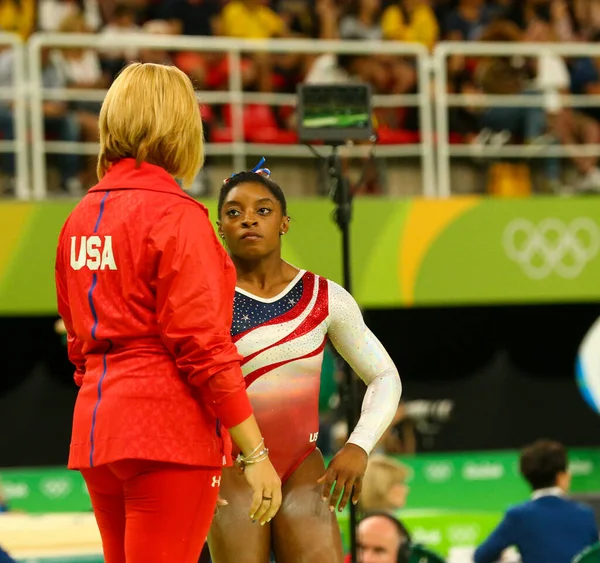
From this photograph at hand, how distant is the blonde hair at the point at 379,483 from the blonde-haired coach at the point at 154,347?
3.19 meters

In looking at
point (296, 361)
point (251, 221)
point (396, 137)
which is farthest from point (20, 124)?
point (296, 361)

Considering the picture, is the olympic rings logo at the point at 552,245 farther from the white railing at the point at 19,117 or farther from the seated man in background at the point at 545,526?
the seated man in background at the point at 545,526

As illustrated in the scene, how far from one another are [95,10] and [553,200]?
368cm

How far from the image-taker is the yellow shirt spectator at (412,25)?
10.1 metres

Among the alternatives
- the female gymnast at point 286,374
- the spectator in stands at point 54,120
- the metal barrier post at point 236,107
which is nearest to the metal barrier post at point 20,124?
the spectator in stands at point 54,120

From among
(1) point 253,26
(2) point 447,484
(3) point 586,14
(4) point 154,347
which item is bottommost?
(2) point 447,484

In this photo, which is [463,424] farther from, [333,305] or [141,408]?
[141,408]

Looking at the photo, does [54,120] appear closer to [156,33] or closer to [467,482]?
[156,33]

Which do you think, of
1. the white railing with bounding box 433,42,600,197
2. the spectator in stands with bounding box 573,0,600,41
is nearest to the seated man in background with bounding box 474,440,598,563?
the white railing with bounding box 433,42,600,197

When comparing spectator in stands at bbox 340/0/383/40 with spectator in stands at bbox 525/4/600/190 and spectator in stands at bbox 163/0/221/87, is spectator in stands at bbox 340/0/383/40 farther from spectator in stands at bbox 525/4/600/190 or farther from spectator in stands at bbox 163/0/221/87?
spectator in stands at bbox 525/4/600/190

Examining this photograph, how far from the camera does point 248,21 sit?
948 cm

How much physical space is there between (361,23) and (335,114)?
5.20m

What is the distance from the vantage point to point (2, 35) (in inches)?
309

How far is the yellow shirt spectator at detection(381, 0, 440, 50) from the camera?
10.1m
